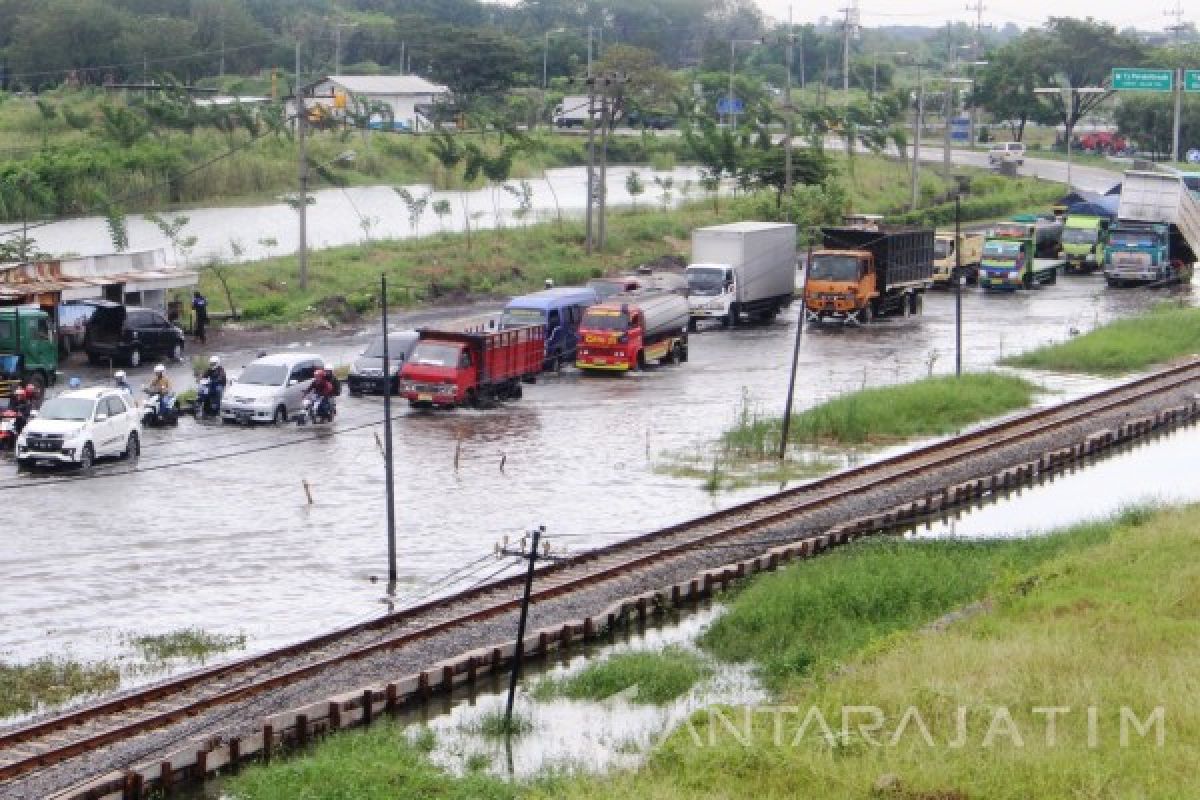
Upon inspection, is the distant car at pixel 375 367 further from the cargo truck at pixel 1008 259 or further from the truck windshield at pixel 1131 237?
the truck windshield at pixel 1131 237

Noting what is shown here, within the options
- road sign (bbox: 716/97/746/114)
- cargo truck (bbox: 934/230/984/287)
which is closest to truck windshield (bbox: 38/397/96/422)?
cargo truck (bbox: 934/230/984/287)

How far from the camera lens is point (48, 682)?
2311 centimetres

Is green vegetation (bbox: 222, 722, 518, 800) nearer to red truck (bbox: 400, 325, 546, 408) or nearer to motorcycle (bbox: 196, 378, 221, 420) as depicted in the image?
motorcycle (bbox: 196, 378, 221, 420)

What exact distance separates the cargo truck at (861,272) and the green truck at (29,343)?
23270 mm

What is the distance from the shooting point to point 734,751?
19391mm

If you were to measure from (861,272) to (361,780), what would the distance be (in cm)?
4085

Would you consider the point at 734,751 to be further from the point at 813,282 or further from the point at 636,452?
the point at 813,282

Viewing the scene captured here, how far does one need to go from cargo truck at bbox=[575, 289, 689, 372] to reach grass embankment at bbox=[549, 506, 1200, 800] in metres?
19.7

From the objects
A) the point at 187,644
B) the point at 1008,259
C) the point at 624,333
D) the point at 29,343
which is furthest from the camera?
Result: the point at 1008,259

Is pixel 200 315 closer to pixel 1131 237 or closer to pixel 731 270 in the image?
pixel 731 270

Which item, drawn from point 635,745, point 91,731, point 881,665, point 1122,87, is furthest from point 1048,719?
point 1122,87

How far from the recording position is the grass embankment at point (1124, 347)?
5291cm

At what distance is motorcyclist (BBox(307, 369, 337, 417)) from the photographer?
40406 millimetres

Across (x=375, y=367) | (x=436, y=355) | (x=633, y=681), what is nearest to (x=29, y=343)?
(x=375, y=367)
